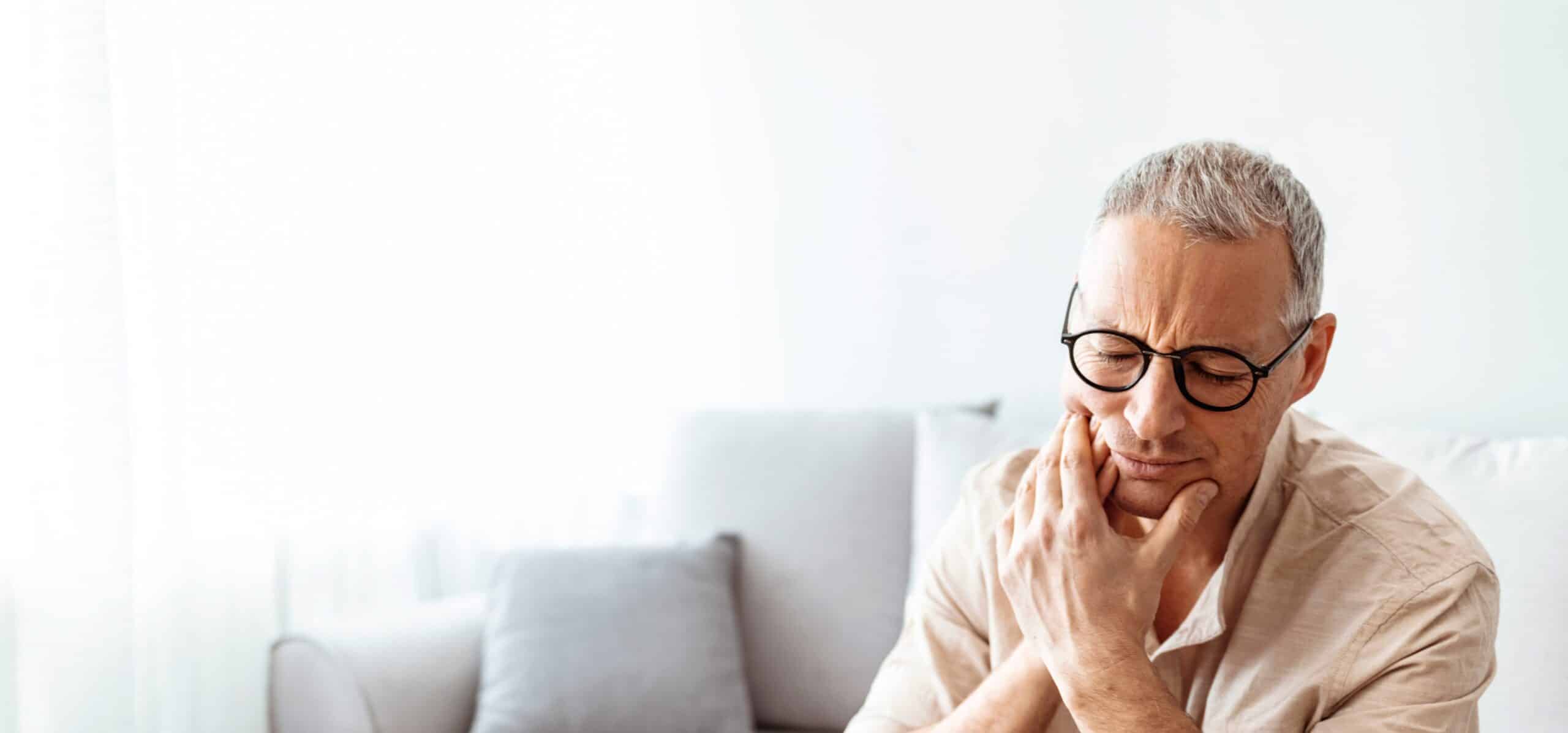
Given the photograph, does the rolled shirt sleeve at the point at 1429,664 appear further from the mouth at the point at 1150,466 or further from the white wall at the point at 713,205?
the white wall at the point at 713,205

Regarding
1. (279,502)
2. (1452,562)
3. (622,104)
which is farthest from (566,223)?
(1452,562)

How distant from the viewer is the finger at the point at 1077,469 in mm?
1330

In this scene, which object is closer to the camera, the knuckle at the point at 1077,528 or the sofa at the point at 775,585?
the knuckle at the point at 1077,528

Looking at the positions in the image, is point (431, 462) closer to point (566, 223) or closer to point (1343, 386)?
point (566, 223)

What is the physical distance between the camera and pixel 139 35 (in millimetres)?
2270

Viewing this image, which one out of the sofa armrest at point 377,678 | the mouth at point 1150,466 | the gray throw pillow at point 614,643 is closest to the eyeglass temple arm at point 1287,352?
the mouth at point 1150,466

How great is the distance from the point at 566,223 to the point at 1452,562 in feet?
7.14

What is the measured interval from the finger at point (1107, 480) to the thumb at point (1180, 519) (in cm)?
6

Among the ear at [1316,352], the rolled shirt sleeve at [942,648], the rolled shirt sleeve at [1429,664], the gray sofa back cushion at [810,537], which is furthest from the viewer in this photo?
the gray sofa back cushion at [810,537]

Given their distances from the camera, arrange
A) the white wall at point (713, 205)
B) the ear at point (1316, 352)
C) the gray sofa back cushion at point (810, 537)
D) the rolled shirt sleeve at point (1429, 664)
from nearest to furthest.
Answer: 1. the rolled shirt sleeve at point (1429, 664)
2. the ear at point (1316, 352)
3. the white wall at point (713, 205)
4. the gray sofa back cushion at point (810, 537)

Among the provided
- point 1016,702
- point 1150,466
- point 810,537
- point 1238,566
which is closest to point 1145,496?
point 1150,466

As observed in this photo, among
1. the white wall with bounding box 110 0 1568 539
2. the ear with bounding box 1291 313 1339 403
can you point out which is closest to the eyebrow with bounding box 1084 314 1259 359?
the ear with bounding box 1291 313 1339 403

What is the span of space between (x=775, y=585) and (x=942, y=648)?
0.92 metres

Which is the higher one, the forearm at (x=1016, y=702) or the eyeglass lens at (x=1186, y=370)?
the eyeglass lens at (x=1186, y=370)
